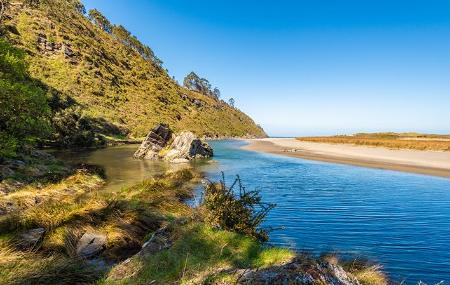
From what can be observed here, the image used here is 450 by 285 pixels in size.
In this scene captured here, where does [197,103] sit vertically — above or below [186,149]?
above

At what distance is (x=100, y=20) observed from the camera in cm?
18725

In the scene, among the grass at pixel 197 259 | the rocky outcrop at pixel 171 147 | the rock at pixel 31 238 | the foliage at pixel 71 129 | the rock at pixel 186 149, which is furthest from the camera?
the foliage at pixel 71 129

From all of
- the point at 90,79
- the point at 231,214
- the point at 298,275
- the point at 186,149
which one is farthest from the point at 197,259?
the point at 90,79

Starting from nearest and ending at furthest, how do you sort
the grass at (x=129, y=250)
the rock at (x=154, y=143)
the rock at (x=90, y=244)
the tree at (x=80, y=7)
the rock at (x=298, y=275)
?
the rock at (x=298, y=275) < the grass at (x=129, y=250) < the rock at (x=90, y=244) < the rock at (x=154, y=143) < the tree at (x=80, y=7)

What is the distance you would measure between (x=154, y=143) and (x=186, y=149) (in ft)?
21.4

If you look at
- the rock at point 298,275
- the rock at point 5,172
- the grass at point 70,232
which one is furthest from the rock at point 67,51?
the rock at point 298,275

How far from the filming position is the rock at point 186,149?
5409 cm

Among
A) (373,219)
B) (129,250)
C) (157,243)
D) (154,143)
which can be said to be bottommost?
(373,219)

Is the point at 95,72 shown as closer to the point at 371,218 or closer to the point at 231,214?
the point at 371,218

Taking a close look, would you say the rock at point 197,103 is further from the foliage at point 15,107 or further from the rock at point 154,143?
the foliage at point 15,107

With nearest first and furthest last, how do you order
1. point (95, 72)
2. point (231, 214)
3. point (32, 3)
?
point (231, 214)
point (95, 72)
point (32, 3)

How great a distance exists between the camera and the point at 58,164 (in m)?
30.7

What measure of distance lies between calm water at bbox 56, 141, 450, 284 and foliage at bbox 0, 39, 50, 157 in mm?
7566

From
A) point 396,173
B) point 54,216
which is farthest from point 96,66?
point 54,216
